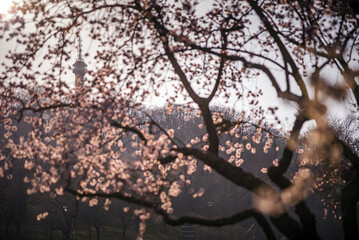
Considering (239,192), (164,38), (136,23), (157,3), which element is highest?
(157,3)

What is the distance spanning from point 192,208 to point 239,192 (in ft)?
19.7

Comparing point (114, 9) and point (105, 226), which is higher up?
point (114, 9)

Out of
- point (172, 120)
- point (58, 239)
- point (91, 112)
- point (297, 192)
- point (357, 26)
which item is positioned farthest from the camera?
point (172, 120)

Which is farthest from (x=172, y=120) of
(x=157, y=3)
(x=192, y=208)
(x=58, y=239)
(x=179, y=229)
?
(x=157, y=3)

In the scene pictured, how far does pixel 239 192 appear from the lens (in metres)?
41.2

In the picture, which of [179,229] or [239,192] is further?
[239,192]

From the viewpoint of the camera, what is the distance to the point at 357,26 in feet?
27.6

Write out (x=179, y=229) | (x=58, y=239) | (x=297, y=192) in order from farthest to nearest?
(x=179, y=229)
(x=58, y=239)
(x=297, y=192)

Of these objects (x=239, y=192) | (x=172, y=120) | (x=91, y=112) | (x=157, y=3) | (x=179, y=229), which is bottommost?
(x=179, y=229)

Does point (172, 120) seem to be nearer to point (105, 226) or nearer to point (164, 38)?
point (105, 226)

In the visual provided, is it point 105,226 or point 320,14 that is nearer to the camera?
point 320,14

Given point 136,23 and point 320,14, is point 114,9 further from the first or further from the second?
point 320,14

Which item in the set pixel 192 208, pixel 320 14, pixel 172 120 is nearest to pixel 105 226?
pixel 192 208

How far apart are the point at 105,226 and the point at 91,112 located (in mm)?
30266
